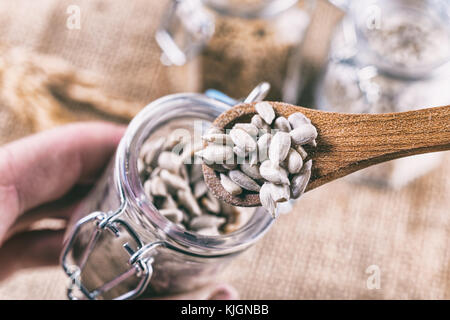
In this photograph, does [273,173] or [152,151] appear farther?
[152,151]

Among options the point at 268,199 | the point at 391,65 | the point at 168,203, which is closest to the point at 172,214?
the point at 168,203

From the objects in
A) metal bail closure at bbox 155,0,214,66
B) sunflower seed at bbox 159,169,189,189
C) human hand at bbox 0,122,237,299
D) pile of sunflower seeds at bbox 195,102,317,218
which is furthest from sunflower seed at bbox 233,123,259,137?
metal bail closure at bbox 155,0,214,66

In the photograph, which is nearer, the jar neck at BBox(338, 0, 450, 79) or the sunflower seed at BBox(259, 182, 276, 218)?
the sunflower seed at BBox(259, 182, 276, 218)

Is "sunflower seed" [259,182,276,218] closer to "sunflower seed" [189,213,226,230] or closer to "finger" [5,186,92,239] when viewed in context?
"sunflower seed" [189,213,226,230]

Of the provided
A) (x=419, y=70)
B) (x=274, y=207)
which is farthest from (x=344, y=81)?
(x=274, y=207)

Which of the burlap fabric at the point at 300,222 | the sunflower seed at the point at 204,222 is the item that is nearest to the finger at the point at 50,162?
the burlap fabric at the point at 300,222

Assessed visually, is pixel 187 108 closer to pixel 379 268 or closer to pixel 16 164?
pixel 16 164

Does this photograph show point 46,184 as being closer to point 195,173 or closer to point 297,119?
point 195,173
